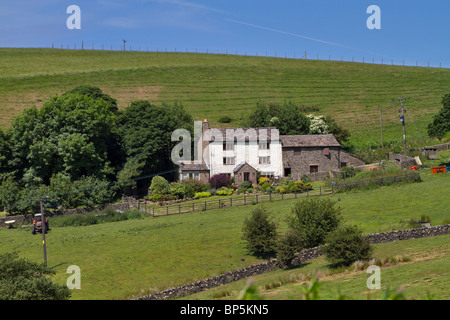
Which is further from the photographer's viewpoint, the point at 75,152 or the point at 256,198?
the point at 75,152

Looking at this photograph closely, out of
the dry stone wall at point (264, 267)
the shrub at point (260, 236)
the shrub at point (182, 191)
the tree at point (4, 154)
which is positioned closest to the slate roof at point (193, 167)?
the shrub at point (182, 191)

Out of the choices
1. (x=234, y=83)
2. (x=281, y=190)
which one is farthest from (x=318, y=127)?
(x=234, y=83)

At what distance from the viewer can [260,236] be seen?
3325 centimetres

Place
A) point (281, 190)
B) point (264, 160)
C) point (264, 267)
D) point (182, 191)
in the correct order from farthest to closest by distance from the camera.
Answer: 1. point (264, 160)
2. point (182, 191)
3. point (281, 190)
4. point (264, 267)

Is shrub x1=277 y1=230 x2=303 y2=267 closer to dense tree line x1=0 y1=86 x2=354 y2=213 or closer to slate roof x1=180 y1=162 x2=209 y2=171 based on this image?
dense tree line x1=0 y1=86 x2=354 y2=213

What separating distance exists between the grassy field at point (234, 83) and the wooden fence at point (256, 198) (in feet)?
94.8

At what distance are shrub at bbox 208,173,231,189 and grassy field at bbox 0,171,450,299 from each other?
1235 cm

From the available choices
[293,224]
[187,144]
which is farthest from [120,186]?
[293,224]

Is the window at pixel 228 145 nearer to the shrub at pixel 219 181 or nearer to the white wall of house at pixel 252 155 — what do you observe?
the white wall of house at pixel 252 155

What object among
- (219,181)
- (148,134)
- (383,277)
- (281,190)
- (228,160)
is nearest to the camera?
(383,277)

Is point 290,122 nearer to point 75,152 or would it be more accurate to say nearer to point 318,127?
point 318,127

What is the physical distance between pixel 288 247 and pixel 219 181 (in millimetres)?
31449

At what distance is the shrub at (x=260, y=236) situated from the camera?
33.2 meters
